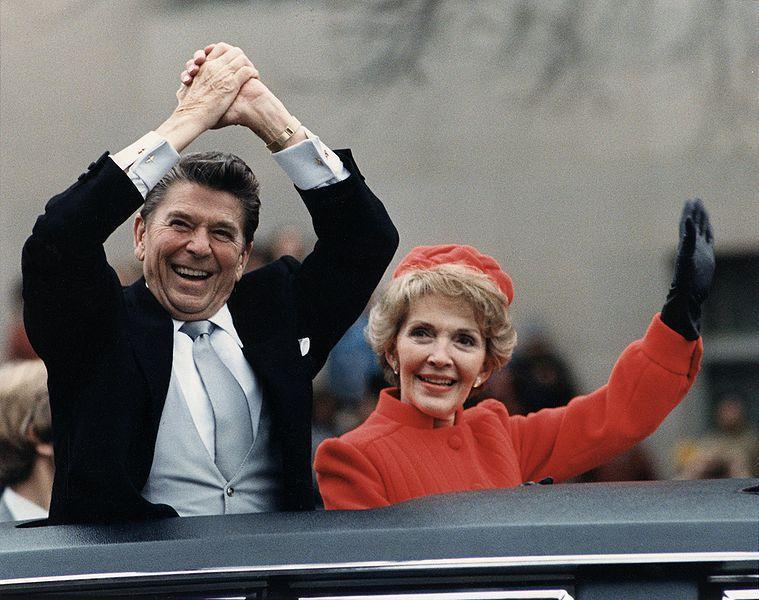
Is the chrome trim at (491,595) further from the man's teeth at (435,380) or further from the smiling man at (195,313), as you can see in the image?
the man's teeth at (435,380)

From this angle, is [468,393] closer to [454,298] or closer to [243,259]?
[454,298]

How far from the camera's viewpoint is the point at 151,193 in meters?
2.60

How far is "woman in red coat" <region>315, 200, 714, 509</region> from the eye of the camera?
2664mm

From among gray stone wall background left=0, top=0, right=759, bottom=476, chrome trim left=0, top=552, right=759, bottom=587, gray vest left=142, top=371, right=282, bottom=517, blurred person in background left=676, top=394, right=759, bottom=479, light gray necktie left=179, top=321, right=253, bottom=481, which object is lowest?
chrome trim left=0, top=552, right=759, bottom=587

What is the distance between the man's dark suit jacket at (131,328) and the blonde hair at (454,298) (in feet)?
0.38

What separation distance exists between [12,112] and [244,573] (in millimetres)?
4520

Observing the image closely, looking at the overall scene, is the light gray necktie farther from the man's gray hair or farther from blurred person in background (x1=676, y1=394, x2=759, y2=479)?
blurred person in background (x1=676, y1=394, x2=759, y2=479)

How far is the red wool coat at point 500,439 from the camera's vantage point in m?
2.58

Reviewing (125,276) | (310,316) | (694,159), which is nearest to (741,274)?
(694,159)

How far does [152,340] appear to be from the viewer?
2457 mm

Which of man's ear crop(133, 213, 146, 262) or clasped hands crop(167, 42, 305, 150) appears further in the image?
man's ear crop(133, 213, 146, 262)

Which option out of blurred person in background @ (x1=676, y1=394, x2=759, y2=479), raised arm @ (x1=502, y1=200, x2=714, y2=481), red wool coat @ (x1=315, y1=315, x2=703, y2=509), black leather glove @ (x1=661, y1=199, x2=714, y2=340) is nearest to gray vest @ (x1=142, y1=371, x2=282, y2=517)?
red wool coat @ (x1=315, y1=315, x2=703, y2=509)

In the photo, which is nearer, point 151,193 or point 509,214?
point 151,193

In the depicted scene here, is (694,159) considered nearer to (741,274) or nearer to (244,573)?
(741,274)
